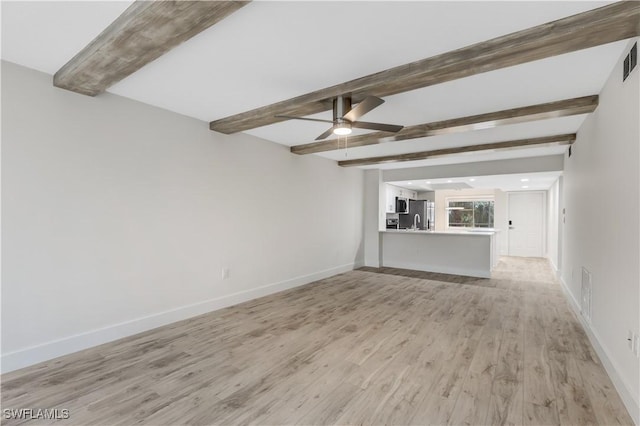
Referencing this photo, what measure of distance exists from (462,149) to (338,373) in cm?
419

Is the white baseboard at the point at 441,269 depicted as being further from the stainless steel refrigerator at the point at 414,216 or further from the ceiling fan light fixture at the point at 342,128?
the ceiling fan light fixture at the point at 342,128

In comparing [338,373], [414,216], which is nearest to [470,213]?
[414,216]

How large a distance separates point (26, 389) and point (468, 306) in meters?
4.73

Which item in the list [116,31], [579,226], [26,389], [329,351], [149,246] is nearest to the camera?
[116,31]

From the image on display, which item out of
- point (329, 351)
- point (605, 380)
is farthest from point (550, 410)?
point (329, 351)

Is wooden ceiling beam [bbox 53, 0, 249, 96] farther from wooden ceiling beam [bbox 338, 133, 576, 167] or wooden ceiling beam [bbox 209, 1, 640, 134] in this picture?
wooden ceiling beam [bbox 338, 133, 576, 167]

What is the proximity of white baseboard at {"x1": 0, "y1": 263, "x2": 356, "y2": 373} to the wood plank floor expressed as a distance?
89mm

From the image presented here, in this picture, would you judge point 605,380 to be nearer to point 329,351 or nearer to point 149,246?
point 329,351

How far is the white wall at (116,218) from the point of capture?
2574mm

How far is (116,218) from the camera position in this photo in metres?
3.15

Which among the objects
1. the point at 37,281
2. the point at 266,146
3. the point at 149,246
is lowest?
the point at 37,281

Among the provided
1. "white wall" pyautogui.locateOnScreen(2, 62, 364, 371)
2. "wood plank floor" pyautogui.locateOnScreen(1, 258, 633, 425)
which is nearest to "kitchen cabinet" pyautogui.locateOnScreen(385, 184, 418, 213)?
"white wall" pyautogui.locateOnScreen(2, 62, 364, 371)

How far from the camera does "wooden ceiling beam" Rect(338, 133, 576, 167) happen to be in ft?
14.7

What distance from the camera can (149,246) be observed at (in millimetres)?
3426
